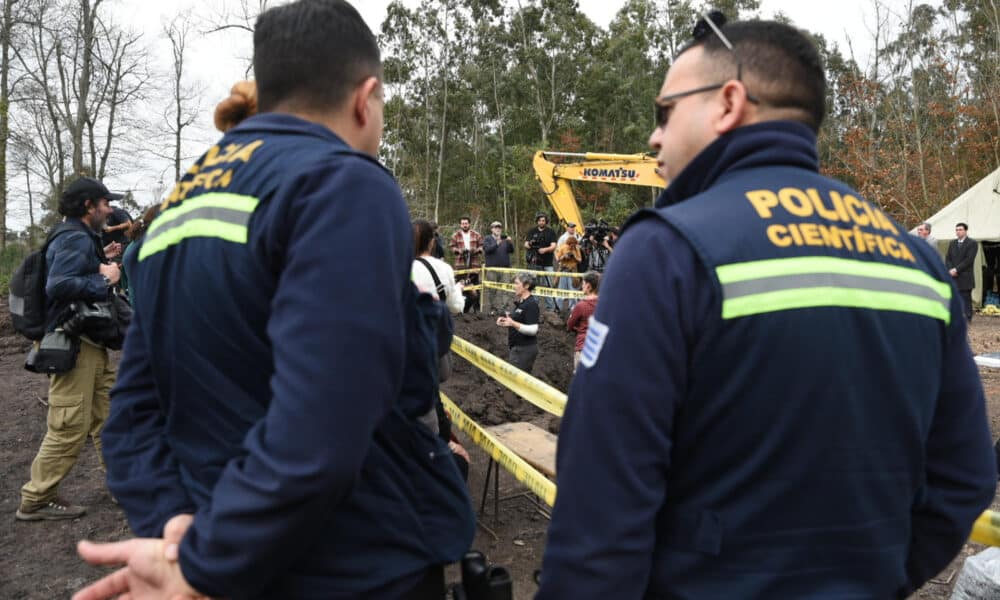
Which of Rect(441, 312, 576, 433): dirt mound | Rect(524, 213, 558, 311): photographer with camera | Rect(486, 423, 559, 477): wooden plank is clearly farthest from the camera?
Rect(524, 213, 558, 311): photographer with camera

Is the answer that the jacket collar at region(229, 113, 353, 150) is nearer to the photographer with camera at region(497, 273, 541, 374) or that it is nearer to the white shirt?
the white shirt

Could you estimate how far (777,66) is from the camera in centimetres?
133

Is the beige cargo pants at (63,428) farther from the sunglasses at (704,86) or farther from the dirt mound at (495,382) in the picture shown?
the sunglasses at (704,86)

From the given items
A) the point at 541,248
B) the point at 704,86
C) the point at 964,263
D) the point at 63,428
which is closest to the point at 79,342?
the point at 63,428

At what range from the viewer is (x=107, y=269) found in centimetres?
461

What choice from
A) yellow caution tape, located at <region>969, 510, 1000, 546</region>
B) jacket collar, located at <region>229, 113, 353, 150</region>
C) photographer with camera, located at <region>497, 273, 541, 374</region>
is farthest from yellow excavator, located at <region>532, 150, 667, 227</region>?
jacket collar, located at <region>229, 113, 353, 150</region>

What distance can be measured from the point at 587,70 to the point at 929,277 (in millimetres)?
41228

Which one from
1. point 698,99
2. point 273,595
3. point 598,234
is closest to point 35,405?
point 273,595

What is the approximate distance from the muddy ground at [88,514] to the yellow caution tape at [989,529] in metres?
1.85

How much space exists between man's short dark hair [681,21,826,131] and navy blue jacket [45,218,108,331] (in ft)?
14.6

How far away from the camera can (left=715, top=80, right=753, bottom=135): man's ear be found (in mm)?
1332

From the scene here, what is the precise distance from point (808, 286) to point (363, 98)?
0.93 m

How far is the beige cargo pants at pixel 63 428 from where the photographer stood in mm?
4453

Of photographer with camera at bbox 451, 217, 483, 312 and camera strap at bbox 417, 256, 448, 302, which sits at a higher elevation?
photographer with camera at bbox 451, 217, 483, 312
